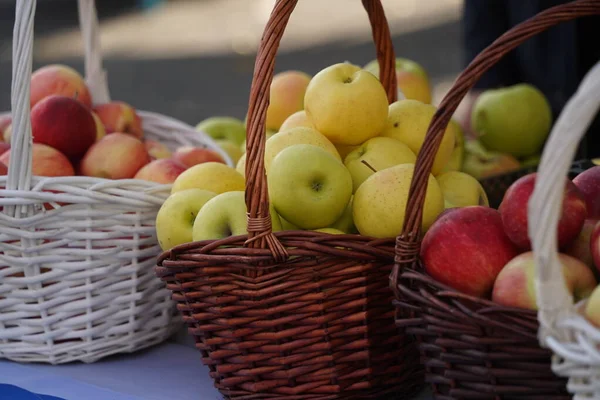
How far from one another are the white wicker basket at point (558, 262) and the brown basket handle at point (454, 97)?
0.15 metres

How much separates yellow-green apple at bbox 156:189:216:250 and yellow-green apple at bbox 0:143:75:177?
13.4 inches

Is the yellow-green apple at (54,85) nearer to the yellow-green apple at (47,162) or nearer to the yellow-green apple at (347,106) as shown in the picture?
the yellow-green apple at (47,162)

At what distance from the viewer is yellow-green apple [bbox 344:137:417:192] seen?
4.07 feet

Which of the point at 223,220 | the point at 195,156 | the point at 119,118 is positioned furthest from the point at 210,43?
the point at 223,220

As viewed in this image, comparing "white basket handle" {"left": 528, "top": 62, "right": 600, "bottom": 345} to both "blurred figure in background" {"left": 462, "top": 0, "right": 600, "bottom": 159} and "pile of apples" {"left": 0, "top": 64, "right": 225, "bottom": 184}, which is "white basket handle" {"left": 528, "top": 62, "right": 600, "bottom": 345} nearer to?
"pile of apples" {"left": 0, "top": 64, "right": 225, "bottom": 184}

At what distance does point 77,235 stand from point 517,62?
1902 mm

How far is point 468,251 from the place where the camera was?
94cm

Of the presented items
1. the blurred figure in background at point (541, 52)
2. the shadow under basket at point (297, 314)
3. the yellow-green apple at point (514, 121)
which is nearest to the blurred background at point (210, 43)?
the blurred figure in background at point (541, 52)

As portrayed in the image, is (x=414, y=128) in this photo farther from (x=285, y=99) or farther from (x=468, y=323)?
(x=468, y=323)

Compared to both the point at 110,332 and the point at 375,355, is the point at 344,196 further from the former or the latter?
the point at 110,332

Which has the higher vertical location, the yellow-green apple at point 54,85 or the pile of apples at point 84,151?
the yellow-green apple at point 54,85

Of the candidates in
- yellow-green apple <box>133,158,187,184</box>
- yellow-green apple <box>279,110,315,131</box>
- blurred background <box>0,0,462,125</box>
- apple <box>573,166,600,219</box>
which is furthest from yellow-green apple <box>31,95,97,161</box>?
blurred background <box>0,0,462,125</box>

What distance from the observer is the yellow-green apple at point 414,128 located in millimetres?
1318

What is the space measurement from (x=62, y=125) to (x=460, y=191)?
2.56 feet
